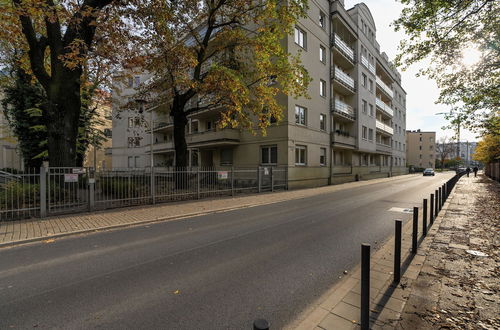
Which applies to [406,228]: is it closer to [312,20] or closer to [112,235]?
[112,235]

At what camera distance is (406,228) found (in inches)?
262

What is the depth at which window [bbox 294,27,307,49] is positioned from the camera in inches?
754

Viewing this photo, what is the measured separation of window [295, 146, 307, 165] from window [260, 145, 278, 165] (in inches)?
67.5

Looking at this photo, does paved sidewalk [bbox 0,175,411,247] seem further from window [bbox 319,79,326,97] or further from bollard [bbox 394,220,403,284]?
window [bbox 319,79,326,97]

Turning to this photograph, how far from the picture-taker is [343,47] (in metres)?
24.0

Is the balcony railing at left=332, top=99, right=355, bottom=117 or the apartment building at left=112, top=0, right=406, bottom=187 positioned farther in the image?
the balcony railing at left=332, top=99, right=355, bottom=117

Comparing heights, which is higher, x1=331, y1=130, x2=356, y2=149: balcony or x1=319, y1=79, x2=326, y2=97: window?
x1=319, y1=79, x2=326, y2=97: window

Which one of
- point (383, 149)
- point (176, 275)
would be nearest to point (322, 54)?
point (383, 149)

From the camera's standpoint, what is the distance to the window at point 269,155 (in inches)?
740

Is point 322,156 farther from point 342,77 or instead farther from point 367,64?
point 367,64

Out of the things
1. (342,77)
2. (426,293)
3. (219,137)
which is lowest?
(426,293)

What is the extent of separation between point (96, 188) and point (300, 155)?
1446cm

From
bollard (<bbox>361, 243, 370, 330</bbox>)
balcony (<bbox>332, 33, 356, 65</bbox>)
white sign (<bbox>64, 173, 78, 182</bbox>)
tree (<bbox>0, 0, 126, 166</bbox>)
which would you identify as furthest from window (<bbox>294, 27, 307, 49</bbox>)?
bollard (<bbox>361, 243, 370, 330</bbox>)

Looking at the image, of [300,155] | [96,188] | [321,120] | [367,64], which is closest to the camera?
[96,188]
